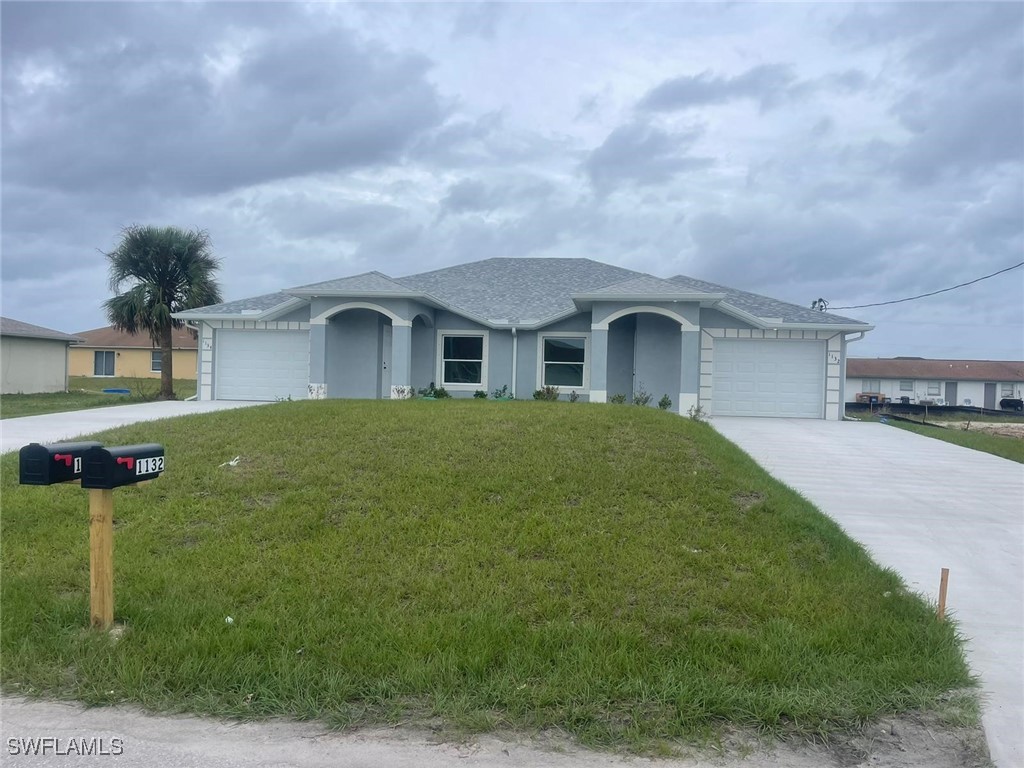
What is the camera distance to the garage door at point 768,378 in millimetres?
20031

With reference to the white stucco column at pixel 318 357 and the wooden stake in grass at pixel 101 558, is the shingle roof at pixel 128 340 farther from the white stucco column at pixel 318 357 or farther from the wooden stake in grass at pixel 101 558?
the wooden stake in grass at pixel 101 558

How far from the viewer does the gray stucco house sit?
19.1 meters

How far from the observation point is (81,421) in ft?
50.4

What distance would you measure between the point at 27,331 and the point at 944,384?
54137 millimetres

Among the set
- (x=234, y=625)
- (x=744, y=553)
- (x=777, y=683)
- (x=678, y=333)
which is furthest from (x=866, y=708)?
(x=678, y=333)

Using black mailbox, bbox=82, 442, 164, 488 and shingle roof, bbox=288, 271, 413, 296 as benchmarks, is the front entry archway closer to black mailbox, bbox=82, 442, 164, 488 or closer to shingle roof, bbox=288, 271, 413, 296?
shingle roof, bbox=288, 271, 413, 296

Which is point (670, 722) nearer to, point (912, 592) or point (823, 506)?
point (912, 592)

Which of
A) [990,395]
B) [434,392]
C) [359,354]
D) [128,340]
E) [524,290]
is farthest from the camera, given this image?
[990,395]

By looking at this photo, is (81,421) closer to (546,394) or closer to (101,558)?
(546,394)

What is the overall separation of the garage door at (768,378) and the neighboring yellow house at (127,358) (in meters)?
31.2

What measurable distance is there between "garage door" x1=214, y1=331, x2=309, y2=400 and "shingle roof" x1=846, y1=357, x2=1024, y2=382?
41629 millimetres

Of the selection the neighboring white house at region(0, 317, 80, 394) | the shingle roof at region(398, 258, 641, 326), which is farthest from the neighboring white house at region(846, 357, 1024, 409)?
the neighboring white house at region(0, 317, 80, 394)

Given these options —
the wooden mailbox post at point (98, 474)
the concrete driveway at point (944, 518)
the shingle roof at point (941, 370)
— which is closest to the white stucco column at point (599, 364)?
the concrete driveway at point (944, 518)

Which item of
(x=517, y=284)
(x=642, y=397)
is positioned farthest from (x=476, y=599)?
(x=517, y=284)
